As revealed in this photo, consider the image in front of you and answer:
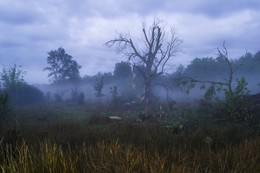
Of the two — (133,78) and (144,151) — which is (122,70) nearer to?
(133,78)

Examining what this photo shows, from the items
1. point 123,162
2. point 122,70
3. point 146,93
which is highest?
point 122,70

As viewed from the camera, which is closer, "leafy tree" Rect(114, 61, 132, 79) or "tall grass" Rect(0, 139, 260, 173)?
"tall grass" Rect(0, 139, 260, 173)

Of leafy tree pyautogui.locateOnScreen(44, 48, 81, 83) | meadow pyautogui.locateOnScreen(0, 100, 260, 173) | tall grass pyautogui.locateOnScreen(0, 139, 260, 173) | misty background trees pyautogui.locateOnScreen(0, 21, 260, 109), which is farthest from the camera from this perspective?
leafy tree pyautogui.locateOnScreen(44, 48, 81, 83)

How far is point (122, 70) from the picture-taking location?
195ft

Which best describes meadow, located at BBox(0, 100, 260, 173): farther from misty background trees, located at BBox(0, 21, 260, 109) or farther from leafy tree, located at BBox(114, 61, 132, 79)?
leafy tree, located at BBox(114, 61, 132, 79)

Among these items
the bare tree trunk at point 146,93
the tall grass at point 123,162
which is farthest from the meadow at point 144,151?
the bare tree trunk at point 146,93

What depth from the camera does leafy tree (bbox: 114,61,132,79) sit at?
57.9 m

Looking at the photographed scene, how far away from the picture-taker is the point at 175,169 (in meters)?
3.89

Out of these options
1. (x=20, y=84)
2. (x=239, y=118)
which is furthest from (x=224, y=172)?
(x=20, y=84)

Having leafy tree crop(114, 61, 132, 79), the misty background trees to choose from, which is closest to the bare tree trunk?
the misty background trees

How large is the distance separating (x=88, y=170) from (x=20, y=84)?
29325 mm

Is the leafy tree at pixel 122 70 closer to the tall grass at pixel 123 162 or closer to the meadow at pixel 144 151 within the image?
the meadow at pixel 144 151

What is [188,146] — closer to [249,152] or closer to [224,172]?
[249,152]

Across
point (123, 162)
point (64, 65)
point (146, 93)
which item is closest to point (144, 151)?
point (123, 162)
